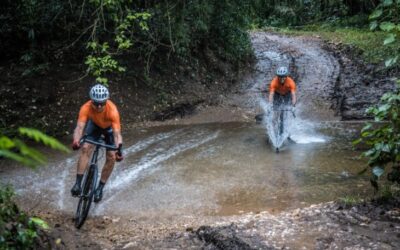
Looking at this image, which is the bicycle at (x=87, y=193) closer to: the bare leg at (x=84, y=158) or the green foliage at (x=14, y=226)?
the bare leg at (x=84, y=158)

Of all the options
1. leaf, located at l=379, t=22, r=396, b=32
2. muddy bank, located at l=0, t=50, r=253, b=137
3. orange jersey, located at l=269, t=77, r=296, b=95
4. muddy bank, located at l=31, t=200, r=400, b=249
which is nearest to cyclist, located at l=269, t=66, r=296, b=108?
orange jersey, located at l=269, t=77, r=296, b=95

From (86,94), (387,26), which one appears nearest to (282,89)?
(86,94)

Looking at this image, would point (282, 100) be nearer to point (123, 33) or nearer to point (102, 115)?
point (123, 33)

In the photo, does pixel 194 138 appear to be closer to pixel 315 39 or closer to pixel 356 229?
pixel 356 229

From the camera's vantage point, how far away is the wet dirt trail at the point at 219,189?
6.29 m

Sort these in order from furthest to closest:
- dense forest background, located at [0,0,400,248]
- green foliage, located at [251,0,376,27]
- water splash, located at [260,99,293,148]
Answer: green foliage, located at [251,0,376,27] → dense forest background, located at [0,0,400,248] → water splash, located at [260,99,293,148]

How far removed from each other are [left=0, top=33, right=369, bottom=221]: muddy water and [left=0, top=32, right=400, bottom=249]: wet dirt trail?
20mm

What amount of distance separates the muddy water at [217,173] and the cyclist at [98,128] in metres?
0.85

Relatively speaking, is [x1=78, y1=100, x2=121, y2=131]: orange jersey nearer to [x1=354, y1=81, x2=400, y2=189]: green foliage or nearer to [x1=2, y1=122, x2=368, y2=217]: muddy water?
[x1=2, y1=122, x2=368, y2=217]: muddy water

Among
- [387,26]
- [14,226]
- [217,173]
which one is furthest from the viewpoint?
[217,173]

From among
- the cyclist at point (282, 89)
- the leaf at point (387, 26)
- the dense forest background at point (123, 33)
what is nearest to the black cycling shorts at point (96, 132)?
the leaf at point (387, 26)

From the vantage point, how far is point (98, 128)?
8000 millimetres

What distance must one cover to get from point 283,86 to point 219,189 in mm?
4115

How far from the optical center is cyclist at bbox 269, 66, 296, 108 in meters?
11.8
